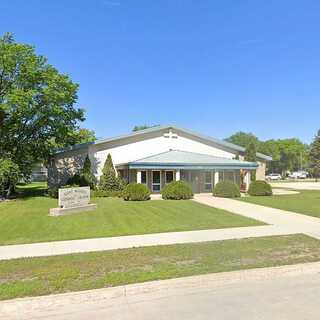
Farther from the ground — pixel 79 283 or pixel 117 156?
pixel 117 156

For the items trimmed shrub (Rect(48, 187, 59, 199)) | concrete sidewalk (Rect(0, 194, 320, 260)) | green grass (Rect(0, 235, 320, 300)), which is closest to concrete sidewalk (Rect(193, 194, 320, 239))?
concrete sidewalk (Rect(0, 194, 320, 260))

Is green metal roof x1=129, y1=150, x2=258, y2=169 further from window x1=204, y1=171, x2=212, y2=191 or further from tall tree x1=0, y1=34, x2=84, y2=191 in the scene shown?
tall tree x1=0, y1=34, x2=84, y2=191

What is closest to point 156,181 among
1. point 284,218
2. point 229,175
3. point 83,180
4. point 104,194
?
point 104,194

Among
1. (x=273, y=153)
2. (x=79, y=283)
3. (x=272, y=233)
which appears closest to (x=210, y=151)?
(x=272, y=233)

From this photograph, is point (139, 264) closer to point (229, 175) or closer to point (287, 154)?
point (229, 175)

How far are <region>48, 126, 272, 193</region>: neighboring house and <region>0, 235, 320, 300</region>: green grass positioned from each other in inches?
712

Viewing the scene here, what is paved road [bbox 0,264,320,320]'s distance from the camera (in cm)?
526

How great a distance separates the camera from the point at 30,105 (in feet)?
79.5

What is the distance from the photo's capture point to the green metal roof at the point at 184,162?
2733 centimetres

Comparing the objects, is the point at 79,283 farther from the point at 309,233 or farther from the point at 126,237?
the point at 309,233

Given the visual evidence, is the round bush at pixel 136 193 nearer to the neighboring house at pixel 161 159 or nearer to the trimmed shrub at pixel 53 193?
the neighboring house at pixel 161 159

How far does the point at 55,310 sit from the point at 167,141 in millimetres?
26789

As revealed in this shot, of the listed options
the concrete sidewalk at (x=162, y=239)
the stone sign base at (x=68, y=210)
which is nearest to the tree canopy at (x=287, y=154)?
the stone sign base at (x=68, y=210)

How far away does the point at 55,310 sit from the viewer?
18.1ft
